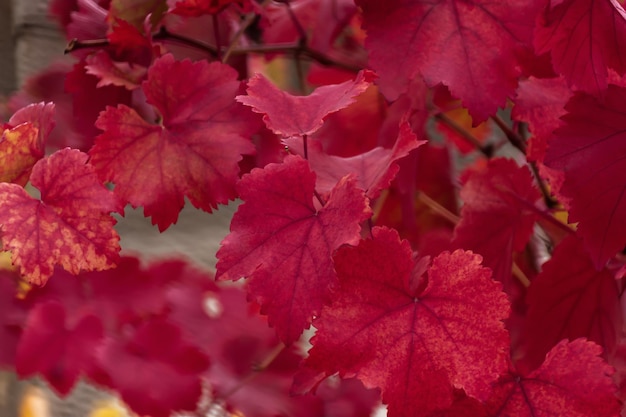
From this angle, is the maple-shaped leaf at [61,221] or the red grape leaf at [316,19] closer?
the maple-shaped leaf at [61,221]

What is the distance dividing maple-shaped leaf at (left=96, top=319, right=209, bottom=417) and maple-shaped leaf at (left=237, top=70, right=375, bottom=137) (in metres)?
0.20

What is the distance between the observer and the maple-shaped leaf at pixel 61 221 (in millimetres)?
406

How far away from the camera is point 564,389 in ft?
1.31

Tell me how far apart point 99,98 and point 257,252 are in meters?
0.22

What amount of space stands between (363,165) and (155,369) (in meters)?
0.21

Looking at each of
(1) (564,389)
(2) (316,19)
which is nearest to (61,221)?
(1) (564,389)

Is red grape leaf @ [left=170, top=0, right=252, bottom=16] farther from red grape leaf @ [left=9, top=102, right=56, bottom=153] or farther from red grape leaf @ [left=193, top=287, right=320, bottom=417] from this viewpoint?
red grape leaf @ [left=193, top=287, right=320, bottom=417]

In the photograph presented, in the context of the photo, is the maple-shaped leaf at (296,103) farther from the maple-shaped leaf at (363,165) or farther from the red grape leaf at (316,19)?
the red grape leaf at (316,19)

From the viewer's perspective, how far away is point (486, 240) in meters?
0.52

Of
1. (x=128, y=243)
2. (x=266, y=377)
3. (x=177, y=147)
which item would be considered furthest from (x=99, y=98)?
(x=128, y=243)

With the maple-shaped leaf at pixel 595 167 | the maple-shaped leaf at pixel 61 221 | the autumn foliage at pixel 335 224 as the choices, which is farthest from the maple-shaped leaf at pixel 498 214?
the maple-shaped leaf at pixel 61 221

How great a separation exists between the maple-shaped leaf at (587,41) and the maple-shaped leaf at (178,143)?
0.17 meters

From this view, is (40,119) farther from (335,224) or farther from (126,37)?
(335,224)

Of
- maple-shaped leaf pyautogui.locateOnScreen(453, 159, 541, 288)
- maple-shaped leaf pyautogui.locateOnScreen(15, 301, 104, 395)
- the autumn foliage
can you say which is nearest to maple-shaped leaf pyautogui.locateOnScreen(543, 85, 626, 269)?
the autumn foliage
